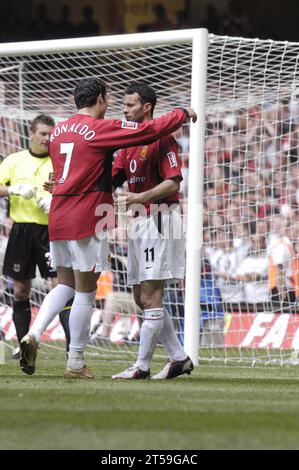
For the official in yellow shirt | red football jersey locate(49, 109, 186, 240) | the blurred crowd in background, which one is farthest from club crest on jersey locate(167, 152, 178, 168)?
the blurred crowd in background

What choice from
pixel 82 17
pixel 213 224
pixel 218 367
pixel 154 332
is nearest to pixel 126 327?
pixel 213 224

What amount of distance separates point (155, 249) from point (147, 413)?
2.22 m

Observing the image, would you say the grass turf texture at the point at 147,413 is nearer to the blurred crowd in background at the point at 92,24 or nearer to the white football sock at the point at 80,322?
the white football sock at the point at 80,322

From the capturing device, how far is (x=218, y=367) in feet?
30.3

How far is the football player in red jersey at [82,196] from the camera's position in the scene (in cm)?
696

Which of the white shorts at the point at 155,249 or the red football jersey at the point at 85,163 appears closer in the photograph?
the red football jersey at the point at 85,163

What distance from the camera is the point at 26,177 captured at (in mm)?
9773

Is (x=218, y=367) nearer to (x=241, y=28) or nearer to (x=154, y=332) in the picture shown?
(x=154, y=332)

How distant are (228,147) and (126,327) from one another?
8.66 ft

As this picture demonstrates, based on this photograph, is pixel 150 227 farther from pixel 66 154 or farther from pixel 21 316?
pixel 21 316

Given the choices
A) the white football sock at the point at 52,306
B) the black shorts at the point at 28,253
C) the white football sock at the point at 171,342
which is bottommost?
the white football sock at the point at 171,342

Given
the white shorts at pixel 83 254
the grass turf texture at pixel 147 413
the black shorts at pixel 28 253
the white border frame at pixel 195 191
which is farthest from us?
the black shorts at pixel 28 253

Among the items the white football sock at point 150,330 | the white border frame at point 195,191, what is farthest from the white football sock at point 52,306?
the white border frame at point 195,191

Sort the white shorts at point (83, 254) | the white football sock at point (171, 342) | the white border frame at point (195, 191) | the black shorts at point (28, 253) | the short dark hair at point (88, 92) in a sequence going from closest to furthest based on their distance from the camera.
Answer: the white shorts at point (83, 254), the short dark hair at point (88, 92), the white football sock at point (171, 342), the white border frame at point (195, 191), the black shorts at point (28, 253)
